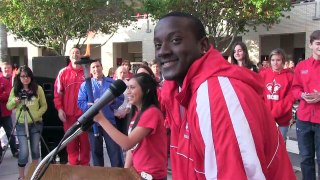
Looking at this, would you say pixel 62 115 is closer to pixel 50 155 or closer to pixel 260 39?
pixel 50 155

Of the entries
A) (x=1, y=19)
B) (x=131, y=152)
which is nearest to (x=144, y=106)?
(x=131, y=152)

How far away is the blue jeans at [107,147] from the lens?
6230mm

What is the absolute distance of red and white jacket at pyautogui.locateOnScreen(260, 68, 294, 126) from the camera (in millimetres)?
5723

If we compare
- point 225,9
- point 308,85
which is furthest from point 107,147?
point 225,9

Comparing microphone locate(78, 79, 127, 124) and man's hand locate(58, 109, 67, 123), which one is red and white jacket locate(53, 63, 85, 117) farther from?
microphone locate(78, 79, 127, 124)

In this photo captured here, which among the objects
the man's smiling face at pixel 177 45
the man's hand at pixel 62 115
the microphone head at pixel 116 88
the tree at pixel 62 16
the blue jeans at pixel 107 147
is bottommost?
the blue jeans at pixel 107 147

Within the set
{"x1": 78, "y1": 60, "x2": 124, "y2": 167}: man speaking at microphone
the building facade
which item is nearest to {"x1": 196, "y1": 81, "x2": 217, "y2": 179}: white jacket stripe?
{"x1": 78, "y1": 60, "x2": 124, "y2": 167}: man speaking at microphone

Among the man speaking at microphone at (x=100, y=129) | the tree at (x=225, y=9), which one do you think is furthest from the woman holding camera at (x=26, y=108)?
the tree at (x=225, y=9)

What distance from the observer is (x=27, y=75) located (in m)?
6.68

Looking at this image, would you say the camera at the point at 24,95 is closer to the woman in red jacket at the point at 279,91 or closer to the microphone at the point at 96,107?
the woman in red jacket at the point at 279,91

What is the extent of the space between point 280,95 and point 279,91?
6 centimetres

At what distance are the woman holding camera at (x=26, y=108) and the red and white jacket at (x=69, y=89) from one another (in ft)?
0.83

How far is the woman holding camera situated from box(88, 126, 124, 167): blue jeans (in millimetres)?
875

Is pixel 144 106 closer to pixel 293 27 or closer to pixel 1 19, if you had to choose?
pixel 1 19
